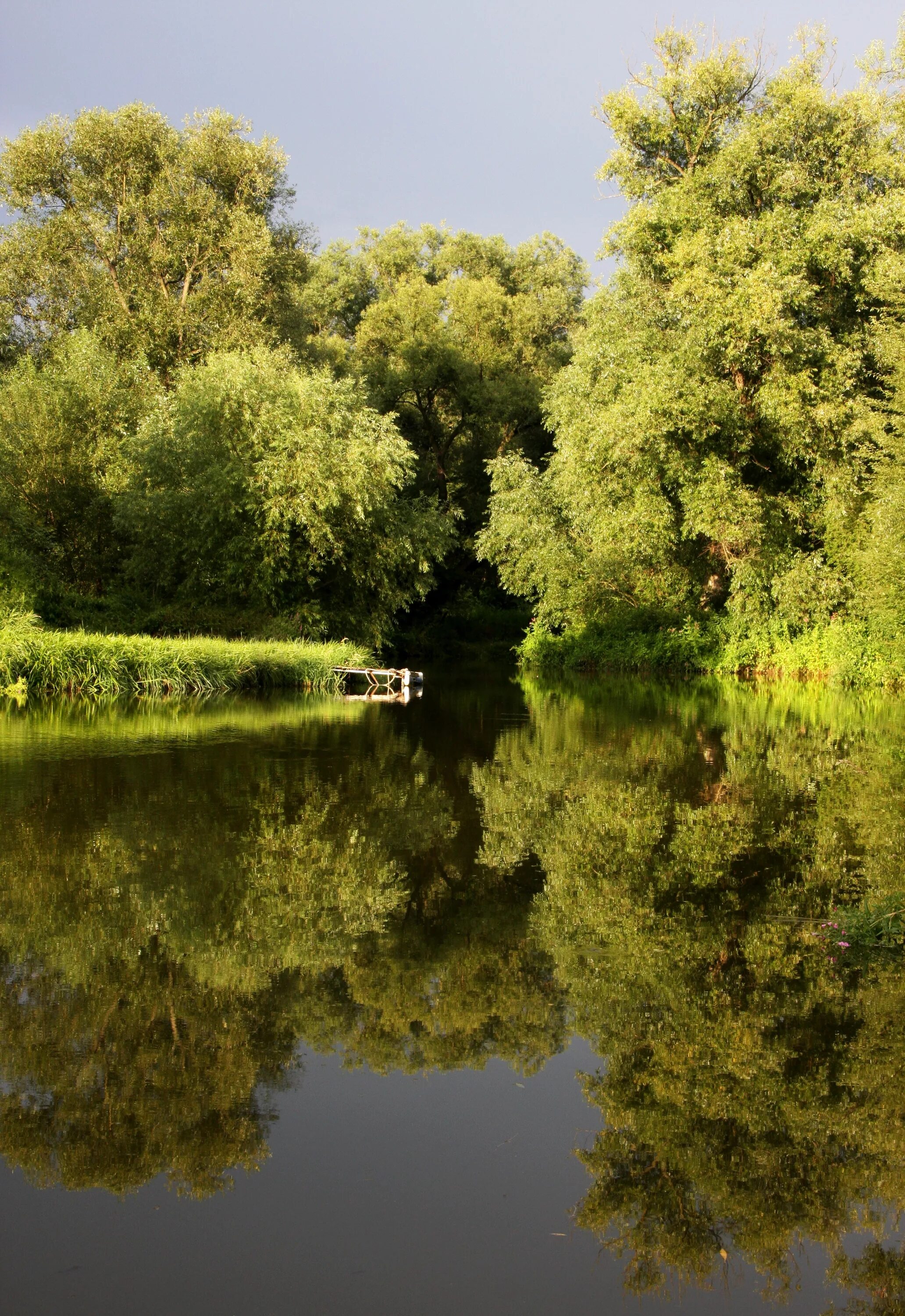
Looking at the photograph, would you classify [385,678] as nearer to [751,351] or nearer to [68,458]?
[68,458]

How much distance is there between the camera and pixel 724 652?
31.1 metres

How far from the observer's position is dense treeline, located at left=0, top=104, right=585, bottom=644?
1115 inches

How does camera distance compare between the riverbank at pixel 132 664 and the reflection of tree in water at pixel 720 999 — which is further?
the riverbank at pixel 132 664

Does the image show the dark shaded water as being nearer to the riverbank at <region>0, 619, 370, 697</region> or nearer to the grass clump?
the grass clump

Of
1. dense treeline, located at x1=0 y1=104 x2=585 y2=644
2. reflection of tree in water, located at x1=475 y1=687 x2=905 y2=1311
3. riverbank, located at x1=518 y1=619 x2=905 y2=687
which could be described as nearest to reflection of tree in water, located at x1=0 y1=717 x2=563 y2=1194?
reflection of tree in water, located at x1=475 y1=687 x2=905 y2=1311

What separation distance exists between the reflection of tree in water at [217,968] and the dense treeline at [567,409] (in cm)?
1707

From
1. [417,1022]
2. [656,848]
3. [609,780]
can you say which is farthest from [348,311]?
[417,1022]

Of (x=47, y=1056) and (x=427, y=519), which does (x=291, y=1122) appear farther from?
(x=427, y=519)

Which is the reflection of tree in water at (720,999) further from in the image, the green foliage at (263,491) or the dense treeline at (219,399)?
the dense treeline at (219,399)

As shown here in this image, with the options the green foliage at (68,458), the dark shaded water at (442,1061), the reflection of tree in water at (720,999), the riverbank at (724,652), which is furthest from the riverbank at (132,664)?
the reflection of tree in water at (720,999)

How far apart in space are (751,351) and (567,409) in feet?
19.6

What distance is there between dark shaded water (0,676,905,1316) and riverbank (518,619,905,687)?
19.0 m

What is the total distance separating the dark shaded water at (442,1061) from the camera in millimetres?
3564

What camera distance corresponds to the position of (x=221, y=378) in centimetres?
2914
